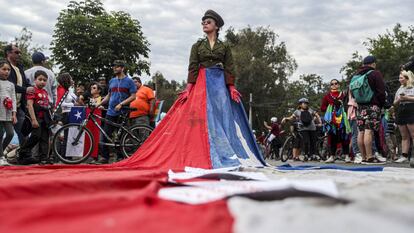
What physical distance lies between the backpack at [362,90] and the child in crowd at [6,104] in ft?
16.1

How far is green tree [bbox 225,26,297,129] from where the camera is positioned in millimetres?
35781

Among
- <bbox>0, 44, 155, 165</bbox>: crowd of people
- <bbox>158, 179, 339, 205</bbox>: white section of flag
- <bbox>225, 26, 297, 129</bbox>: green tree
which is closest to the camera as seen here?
<bbox>158, 179, 339, 205</bbox>: white section of flag

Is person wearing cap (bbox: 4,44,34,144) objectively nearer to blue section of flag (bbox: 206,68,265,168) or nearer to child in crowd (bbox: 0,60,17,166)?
child in crowd (bbox: 0,60,17,166)

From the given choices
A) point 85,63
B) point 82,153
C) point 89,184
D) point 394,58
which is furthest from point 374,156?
point 394,58

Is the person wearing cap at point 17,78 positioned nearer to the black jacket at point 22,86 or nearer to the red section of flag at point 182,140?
the black jacket at point 22,86

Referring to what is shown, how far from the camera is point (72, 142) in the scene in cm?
651

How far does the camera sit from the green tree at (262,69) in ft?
117

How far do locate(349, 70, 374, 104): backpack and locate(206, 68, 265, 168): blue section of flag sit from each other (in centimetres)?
238

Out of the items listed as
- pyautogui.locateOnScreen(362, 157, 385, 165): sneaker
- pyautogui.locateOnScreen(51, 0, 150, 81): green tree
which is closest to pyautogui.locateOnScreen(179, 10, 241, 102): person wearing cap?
pyautogui.locateOnScreen(362, 157, 385, 165): sneaker

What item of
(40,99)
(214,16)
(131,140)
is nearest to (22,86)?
(40,99)

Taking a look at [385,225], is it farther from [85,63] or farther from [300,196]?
[85,63]

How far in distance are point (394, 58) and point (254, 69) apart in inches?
417

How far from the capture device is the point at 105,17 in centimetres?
2573

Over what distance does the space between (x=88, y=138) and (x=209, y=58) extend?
2.54 metres
